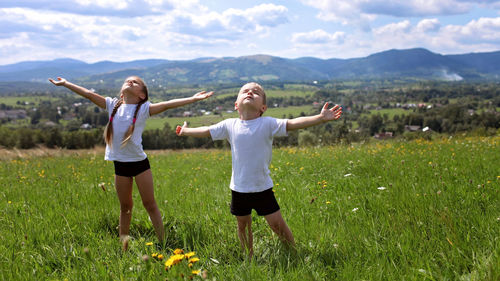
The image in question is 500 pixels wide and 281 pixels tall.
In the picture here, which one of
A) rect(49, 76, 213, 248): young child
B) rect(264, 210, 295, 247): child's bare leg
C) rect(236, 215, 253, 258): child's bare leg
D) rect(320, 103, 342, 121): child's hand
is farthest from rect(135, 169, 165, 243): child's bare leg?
rect(320, 103, 342, 121): child's hand

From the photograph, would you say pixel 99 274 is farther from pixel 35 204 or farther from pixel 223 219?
pixel 35 204

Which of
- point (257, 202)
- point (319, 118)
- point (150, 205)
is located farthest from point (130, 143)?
point (319, 118)

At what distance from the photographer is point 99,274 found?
255 centimetres

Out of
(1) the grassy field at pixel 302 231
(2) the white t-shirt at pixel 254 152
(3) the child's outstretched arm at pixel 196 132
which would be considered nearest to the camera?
(1) the grassy field at pixel 302 231

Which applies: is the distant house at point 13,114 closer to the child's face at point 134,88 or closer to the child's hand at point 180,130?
the child's face at point 134,88

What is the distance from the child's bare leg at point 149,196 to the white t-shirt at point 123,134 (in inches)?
8.3

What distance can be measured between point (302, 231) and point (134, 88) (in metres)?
2.47

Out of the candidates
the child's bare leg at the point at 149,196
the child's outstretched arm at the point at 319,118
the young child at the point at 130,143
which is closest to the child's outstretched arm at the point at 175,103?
the young child at the point at 130,143

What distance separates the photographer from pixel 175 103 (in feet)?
11.6

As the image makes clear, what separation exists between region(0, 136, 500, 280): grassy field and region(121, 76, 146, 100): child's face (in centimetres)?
156

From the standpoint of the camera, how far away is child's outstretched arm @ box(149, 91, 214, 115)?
3.38 m

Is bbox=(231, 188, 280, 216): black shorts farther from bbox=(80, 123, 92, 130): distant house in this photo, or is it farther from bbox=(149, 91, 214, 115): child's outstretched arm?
bbox=(80, 123, 92, 130): distant house

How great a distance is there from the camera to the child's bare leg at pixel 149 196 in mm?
3582

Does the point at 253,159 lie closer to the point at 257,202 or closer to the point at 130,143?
the point at 257,202
